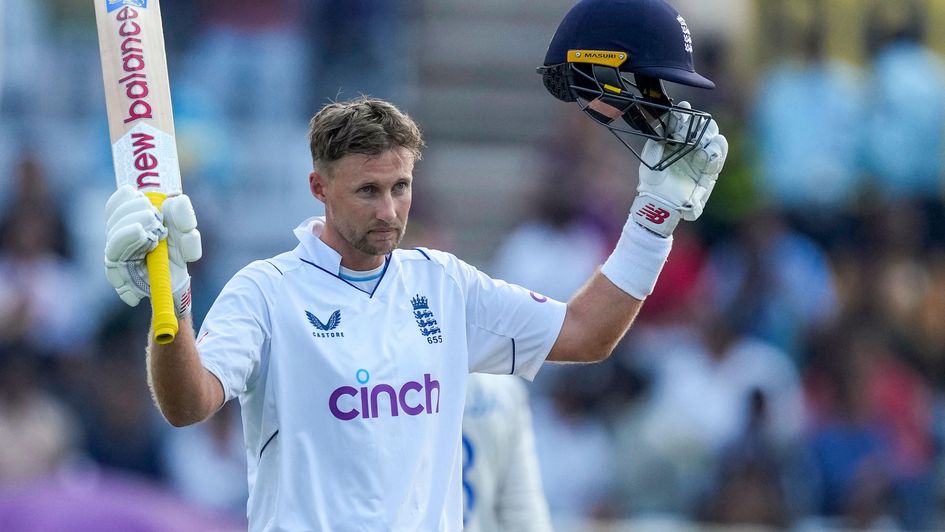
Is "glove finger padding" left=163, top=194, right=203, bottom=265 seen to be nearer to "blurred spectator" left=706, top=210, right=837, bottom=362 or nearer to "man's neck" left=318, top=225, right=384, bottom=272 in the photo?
"man's neck" left=318, top=225, right=384, bottom=272

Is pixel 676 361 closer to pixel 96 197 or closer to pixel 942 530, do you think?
pixel 942 530

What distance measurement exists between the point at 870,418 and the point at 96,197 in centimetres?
529

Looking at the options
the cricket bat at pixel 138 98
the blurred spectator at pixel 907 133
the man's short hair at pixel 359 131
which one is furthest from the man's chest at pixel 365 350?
the blurred spectator at pixel 907 133

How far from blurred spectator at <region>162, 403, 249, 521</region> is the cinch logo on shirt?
5.29 m

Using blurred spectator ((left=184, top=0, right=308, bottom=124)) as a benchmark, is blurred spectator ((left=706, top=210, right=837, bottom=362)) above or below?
below

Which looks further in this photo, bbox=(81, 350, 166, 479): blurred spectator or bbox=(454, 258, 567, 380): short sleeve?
bbox=(81, 350, 166, 479): blurred spectator

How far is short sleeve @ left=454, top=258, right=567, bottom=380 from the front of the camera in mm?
4512

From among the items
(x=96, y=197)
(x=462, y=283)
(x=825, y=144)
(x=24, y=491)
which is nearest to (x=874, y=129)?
(x=825, y=144)

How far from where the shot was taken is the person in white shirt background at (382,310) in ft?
13.3

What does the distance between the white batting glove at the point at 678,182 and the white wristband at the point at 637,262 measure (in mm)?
32

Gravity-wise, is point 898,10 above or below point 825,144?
above

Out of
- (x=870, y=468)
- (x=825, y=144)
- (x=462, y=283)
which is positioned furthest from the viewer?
(x=825, y=144)

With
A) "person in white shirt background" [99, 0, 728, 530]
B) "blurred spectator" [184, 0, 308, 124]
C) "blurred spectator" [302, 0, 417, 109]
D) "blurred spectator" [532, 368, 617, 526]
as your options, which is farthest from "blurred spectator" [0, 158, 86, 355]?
"person in white shirt background" [99, 0, 728, 530]

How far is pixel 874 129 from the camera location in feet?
35.0
